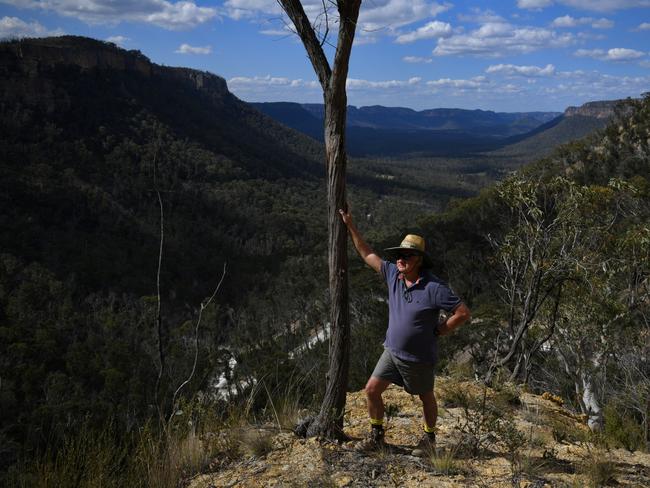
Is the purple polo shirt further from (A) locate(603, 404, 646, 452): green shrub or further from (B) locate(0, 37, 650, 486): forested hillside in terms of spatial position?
(A) locate(603, 404, 646, 452): green shrub

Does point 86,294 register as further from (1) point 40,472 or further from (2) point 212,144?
(2) point 212,144

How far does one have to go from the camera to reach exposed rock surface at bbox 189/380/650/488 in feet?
10.7

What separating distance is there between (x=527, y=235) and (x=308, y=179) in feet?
313

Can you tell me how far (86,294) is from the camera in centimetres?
4597

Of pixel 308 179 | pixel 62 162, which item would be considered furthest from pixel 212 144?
pixel 62 162

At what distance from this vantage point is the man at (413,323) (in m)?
3.46

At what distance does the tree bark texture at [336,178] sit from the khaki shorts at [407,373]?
11.1 inches

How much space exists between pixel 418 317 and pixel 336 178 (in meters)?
1.06

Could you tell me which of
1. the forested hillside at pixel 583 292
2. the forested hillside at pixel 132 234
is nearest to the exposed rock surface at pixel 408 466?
the forested hillside at pixel 583 292

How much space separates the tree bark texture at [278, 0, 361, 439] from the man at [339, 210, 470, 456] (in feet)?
0.53

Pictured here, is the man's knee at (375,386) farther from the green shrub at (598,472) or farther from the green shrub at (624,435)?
the green shrub at (624,435)

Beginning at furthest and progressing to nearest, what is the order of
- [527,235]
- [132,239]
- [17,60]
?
[17,60] < [132,239] < [527,235]

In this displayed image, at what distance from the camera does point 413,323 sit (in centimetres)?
350

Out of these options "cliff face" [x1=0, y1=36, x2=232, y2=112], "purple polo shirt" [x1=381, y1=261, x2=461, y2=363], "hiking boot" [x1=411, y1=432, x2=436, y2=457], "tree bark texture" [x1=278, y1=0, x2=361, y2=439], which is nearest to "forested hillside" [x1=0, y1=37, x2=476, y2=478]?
"cliff face" [x1=0, y1=36, x2=232, y2=112]
